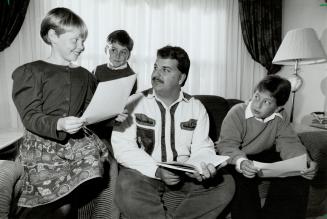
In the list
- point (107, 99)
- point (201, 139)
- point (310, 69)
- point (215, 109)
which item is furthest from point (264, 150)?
point (310, 69)

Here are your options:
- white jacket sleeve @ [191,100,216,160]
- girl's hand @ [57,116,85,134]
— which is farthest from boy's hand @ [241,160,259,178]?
girl's hand @ [57,116,85,134]

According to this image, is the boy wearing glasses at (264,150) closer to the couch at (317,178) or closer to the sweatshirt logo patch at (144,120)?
the couch at (317,178)

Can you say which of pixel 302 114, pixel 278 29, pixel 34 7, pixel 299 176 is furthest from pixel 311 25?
pixel 34 7

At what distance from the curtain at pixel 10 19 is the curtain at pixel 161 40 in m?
0.10

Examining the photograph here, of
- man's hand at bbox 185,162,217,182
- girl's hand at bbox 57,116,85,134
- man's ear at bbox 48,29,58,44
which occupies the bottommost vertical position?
man's hand at bbox 185,162,217,182

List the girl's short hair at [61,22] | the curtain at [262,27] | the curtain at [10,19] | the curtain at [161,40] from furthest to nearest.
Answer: the curtain at [262,27], the curtain at [161,40], the curtain at [10,19], the girl's short hair at [61,22]

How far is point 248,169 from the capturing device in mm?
1424

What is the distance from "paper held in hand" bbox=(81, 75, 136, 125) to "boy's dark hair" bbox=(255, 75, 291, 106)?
3.00ft

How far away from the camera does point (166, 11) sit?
3447mm

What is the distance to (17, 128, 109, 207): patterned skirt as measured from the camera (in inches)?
43.4

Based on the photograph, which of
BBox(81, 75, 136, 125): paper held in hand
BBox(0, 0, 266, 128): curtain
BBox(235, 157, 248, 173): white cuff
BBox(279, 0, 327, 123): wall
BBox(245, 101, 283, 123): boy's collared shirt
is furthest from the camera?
BBox(279, 0, 327, 123): wall

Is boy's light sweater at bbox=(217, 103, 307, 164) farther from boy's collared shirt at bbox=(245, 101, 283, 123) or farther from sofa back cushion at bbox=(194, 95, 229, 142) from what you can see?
sofa back cushion at bbox=(194, 95, 229, 142)

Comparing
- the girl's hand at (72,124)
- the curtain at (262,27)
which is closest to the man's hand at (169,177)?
the girl's hand at (72,124)

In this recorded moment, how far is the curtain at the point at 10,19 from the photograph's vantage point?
2.75 meters
